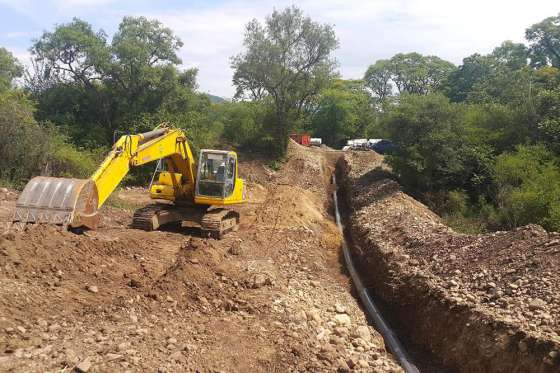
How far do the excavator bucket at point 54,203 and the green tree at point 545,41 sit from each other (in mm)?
49800

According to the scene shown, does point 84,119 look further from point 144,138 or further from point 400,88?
point 400,88

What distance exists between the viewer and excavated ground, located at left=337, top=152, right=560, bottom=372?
24.0 ft

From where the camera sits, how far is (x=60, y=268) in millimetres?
8055

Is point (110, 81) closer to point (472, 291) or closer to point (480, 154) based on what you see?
point (480, 154)

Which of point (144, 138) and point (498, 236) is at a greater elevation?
point (144, 138)

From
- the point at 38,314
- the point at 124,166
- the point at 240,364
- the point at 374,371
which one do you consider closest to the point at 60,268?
the point at 38,314

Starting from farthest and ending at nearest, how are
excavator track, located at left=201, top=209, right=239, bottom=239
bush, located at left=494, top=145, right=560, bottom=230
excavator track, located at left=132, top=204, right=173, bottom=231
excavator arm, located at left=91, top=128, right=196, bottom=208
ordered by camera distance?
bush, located at left=494, top=145, right=560, bottom=230
excavator track, located at left=201, top=209, right=239, bottom=239
excavator track, located at left=132, top=204, right=173, bottom=231
excavator arm, located at left=91, top=128, right=196, bottom=208

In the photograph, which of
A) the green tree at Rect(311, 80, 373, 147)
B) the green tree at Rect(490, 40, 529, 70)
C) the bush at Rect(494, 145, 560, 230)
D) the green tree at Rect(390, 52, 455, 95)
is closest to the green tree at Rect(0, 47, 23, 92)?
the green tree at Rect(311, 80, 373, 147)

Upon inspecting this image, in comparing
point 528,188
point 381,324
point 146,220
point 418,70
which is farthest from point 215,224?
point 418,70

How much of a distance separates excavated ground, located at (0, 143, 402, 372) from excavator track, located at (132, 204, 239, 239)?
0.49 m

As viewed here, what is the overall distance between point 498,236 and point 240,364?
24.0ft

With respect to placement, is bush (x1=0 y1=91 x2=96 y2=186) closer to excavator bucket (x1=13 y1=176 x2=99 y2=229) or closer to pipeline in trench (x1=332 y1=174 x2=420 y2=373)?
excavator bucket (x1=13 y1=176 x2=99 y2=229)

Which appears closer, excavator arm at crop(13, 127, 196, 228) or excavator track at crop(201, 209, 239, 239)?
excavator arm at crop(13, 127, 196, 228)

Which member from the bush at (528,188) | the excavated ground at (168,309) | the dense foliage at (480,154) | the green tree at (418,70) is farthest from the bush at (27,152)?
the green tree at (418,70)
